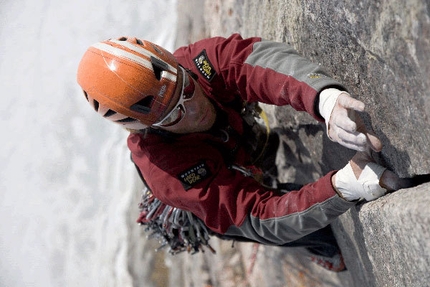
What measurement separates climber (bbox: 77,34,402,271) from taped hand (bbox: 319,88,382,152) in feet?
0.03

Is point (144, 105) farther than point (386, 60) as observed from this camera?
Yes

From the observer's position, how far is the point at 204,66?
2562mm

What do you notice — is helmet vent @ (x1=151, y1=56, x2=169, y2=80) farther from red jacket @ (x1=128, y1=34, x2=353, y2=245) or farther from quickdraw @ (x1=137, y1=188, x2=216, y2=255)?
quickdraw @ (x1=137, y1=188, x2=216, y2=255)

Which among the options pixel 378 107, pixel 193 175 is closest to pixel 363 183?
pixel 378 107

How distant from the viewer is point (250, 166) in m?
2.98

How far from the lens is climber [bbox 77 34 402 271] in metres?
1.95

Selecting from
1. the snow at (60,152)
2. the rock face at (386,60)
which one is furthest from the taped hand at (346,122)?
the snow at (60,152)

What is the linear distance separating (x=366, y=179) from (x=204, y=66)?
118 cm

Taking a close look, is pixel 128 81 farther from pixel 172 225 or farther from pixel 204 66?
pixel 172 225

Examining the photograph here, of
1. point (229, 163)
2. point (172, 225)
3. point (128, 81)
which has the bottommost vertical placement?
point (172, 225)

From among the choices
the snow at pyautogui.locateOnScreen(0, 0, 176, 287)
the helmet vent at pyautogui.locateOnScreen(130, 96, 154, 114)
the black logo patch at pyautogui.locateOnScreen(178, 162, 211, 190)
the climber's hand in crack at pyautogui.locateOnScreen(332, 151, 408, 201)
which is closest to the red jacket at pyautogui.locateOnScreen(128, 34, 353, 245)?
the black logo patch at pyautogui.locateOnScreen(178, 162, 211, 190)

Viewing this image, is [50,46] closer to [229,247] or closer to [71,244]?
[71,244]

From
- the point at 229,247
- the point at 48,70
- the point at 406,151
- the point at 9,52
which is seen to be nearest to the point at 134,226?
the point at 229,247

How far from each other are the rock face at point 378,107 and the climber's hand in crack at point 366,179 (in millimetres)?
38
